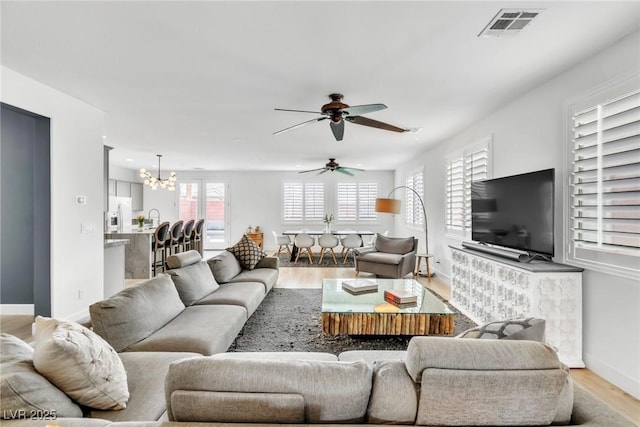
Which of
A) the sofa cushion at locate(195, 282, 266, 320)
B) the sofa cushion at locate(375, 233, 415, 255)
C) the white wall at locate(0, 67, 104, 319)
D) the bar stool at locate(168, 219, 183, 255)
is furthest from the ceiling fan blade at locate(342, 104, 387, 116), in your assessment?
the bar stool at locate(168, 219, 183, 255)

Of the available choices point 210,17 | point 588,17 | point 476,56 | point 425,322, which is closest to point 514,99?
point 476,56

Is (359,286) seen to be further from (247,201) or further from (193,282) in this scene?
(247,201)

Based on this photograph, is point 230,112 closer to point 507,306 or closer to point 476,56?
point 476,56

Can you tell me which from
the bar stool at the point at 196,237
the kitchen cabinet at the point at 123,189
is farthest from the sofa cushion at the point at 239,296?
the kitchen cabinet at the point at 123,189

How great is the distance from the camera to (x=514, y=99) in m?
3.58

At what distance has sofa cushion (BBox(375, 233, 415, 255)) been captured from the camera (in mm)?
5902

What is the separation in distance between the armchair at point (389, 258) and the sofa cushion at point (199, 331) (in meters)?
3.24

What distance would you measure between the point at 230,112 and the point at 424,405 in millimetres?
3916

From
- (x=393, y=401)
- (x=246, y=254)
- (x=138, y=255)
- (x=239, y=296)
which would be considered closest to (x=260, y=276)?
(x=246, y=254)

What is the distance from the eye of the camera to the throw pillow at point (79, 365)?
3.98ft

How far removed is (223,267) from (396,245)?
336 centimetres

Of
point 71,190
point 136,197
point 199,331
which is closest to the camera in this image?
point 199,331

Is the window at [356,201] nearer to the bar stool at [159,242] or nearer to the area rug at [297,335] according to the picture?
the bar stool at [159,242]

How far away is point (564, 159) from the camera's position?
9.45ft
